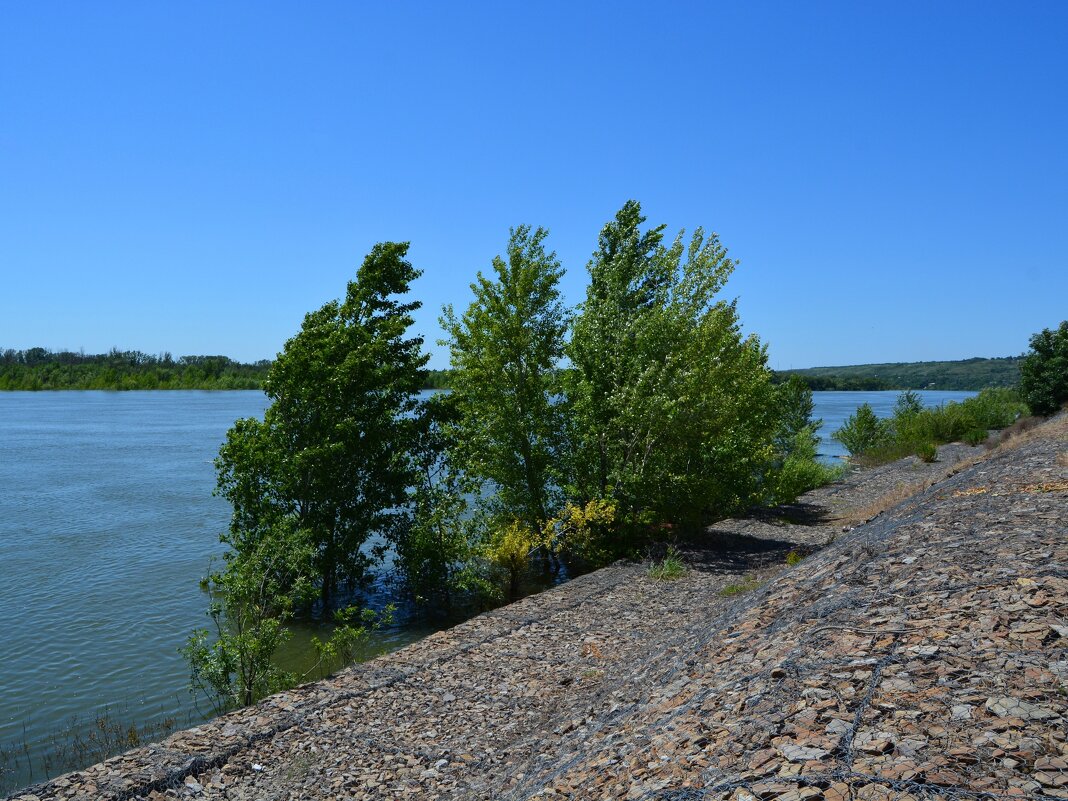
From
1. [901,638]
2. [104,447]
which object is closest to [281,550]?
[901,638]

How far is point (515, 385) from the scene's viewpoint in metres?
16.8

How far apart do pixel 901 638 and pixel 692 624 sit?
488 centimetres

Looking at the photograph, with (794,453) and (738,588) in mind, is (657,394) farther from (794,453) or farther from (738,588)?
(794,453)

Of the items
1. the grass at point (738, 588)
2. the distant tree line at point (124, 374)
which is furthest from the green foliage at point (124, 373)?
the grass at point (738, 588)

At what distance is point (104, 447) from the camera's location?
46969 mm

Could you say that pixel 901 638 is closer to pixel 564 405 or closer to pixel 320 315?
pixel 564 405

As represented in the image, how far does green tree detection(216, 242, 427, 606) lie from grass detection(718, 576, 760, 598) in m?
7.39

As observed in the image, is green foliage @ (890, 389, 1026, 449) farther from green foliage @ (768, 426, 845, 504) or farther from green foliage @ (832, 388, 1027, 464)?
green foliage @ (768, 426, 845, 504)

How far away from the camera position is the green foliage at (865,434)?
44.8 meters

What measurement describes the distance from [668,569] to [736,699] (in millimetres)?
8989

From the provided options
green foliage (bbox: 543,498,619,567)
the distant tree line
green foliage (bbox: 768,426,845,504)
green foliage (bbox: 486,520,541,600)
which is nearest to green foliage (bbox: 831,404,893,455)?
green foliage (bbox: 768,426,845,504)

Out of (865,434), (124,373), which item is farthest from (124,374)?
(865,434)

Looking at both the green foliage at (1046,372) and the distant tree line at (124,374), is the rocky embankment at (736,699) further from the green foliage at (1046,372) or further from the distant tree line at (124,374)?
the distant tree line at (124,374)

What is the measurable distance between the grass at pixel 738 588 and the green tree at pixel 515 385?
16.6 ft
